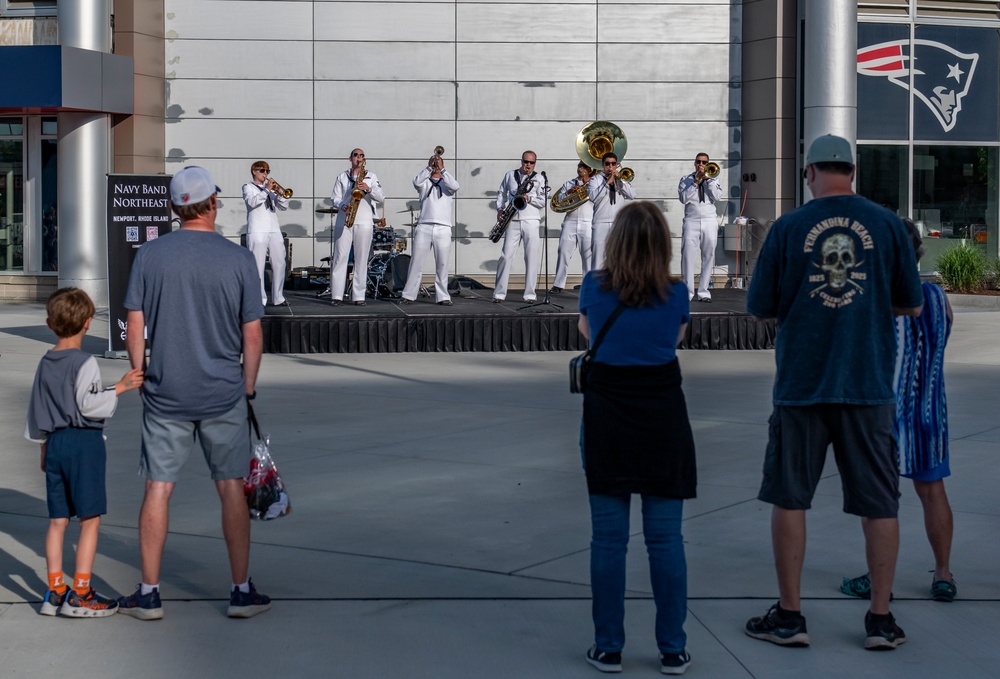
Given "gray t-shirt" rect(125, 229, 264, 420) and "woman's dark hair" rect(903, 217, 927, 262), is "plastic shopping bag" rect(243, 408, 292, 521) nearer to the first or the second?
"gray t-shirt" rect(125, 229, 264, 420)

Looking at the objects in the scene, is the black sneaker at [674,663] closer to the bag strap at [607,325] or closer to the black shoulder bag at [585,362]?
the black shoulder bag at [585,362]

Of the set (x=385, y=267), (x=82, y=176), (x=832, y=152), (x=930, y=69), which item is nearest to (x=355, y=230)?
(x=385, y=267)

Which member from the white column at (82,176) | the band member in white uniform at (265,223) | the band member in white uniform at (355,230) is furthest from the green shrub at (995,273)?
the white column at (82,176)

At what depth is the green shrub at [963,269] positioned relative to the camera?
2253 cm

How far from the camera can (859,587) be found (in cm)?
577

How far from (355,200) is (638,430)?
12864 millimetres

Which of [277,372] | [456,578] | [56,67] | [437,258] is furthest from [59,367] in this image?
[56,67]

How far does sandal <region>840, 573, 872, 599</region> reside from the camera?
5.75m

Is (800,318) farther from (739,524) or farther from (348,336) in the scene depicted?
(348,336)

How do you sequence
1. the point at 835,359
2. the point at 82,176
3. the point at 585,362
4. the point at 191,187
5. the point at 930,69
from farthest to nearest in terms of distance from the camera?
the point at 930,69
the point at 82,176
the point at 191,187
the point at 835,359
the point at 585,362

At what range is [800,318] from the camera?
5.03 meters

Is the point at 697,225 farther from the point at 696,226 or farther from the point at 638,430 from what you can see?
the point at 638,430

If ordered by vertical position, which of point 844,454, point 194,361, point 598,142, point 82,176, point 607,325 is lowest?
point 844,454

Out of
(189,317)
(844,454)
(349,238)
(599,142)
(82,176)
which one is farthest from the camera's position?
(82,176)
